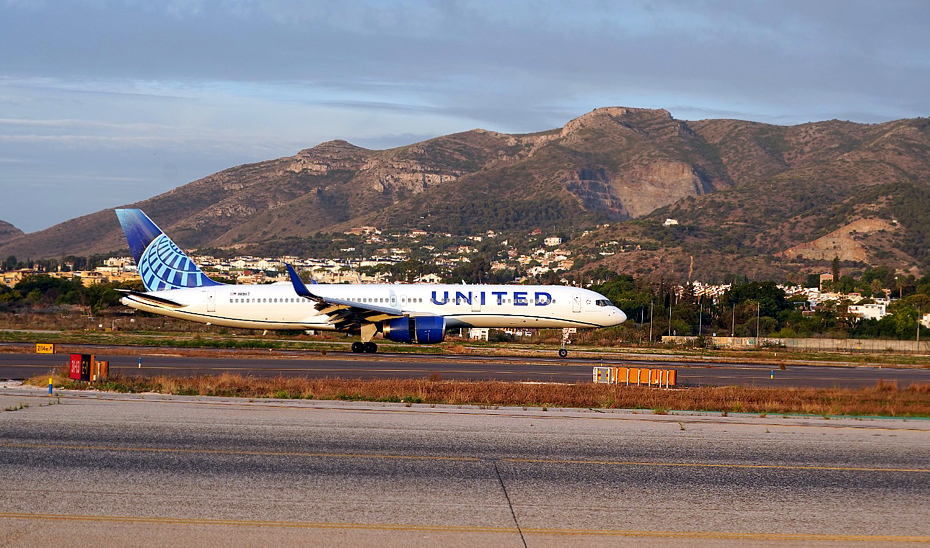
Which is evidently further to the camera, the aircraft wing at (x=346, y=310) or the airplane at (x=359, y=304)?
the airplane at (x=359, y=304)

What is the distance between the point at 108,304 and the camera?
288 ft

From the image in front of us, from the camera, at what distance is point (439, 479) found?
550 inches

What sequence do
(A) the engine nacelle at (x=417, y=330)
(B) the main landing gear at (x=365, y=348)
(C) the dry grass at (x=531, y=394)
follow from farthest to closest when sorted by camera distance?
1. (B) the main landing gear at (x=365, y=348)
2. (A) the engine nacelle at (x=417, y=330)
3. (C) the dry grass at (x=531, y=394)

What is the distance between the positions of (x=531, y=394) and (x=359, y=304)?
22.0 meters

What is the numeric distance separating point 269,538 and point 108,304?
276ft

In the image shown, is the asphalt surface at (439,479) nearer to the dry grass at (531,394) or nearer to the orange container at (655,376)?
the dry grass at (531,394)

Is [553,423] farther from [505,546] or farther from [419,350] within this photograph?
[419,350]

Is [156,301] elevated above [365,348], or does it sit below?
above

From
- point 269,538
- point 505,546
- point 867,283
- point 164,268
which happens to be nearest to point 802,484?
point 505,546

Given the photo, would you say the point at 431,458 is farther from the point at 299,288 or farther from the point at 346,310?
the point at 299,288

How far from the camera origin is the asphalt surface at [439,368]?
3253 cm

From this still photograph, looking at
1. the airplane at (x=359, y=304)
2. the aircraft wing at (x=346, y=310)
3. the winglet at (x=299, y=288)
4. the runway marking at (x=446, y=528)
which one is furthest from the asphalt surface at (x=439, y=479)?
the airplane at (x=359, y=304)

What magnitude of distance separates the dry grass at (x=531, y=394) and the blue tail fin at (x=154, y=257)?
2179cm

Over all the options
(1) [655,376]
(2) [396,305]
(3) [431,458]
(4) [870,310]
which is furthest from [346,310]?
(4) [870,310]
